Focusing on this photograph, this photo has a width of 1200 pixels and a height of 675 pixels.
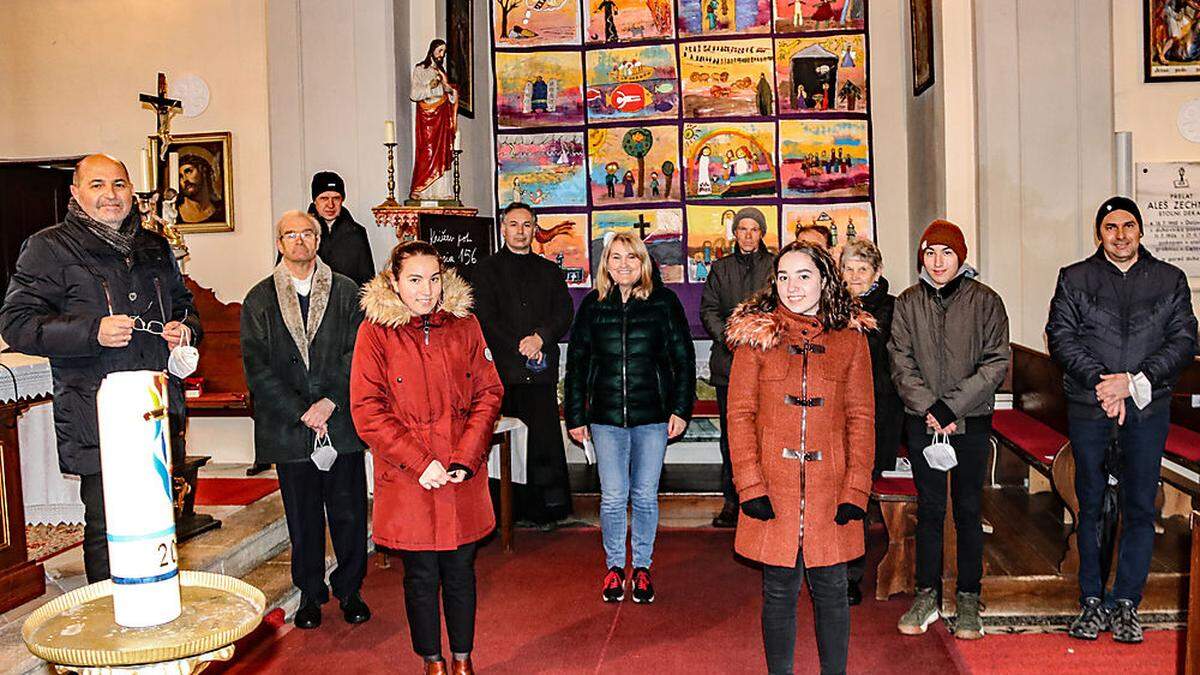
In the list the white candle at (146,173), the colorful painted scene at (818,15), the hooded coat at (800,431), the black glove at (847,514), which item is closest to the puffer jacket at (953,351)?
the hooded coat at (800,431)

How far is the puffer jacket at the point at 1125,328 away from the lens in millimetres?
4031

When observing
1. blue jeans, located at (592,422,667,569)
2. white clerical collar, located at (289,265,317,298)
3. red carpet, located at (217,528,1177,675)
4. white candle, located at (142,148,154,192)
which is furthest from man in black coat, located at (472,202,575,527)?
white candle, located at (142,148,154,192)

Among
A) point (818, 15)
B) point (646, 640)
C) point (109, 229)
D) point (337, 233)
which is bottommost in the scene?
point (646, 640)

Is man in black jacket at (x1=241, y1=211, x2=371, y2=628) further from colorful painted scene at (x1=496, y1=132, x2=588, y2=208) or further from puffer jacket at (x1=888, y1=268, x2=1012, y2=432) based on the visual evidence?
colorful painted scene at (x1=496, y1=132, x2=588, y2=208)

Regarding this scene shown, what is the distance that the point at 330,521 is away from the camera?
450 cm

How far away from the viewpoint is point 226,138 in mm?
7566

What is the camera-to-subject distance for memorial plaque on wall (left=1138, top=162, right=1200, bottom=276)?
6.50m

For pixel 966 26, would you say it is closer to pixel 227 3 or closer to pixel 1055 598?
pixel 1055 598

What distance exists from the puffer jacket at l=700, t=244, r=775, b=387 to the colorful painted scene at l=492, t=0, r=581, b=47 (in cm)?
306

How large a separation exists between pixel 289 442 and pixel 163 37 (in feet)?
15.4

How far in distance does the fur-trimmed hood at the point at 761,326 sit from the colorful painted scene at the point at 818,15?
492 cm

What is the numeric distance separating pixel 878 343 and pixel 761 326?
1.33 meters

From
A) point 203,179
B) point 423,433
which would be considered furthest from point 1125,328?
point 203,179

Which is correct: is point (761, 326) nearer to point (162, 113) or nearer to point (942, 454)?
point (942, 454)
